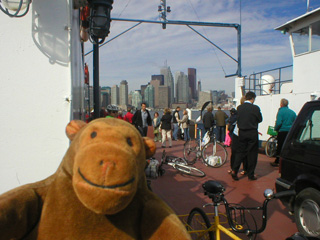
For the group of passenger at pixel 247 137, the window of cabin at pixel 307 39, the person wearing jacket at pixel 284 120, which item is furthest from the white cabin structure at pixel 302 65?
the group of passenger at pixel 247 137

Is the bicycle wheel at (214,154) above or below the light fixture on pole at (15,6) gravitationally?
below

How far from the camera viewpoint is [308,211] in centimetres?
378

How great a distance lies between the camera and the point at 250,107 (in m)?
6.57

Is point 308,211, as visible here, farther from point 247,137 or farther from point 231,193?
point 247,137

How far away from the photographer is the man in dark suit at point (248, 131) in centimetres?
651

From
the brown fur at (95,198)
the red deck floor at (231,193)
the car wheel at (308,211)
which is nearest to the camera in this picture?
the brown fur at (95,198)

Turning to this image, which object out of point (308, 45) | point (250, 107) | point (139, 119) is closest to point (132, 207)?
point (250, 107)

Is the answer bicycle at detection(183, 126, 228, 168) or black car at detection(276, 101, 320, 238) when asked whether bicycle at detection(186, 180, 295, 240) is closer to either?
black car at detection(276, 101, 320, 238)

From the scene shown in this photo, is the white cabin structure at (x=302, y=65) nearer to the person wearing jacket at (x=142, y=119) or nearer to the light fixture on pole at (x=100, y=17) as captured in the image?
the person wearing jacket at (x=142, y=119)

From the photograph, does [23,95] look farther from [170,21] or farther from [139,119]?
[170,21]

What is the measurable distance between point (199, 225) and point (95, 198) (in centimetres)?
223

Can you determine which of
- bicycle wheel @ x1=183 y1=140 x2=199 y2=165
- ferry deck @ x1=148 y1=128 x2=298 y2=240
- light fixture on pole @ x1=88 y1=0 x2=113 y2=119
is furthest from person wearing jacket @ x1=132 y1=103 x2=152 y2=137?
light fixture on pole @ x1=88 y1=0 x2=113 y2=119

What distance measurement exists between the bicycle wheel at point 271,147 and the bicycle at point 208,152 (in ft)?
8.18

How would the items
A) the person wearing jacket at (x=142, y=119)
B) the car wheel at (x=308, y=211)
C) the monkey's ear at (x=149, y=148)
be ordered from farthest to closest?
the person wearing jacket at (x=142, y=119) < the car wheel at (x=308, y=211) < the monkey's ear at (x=149, y=148)
